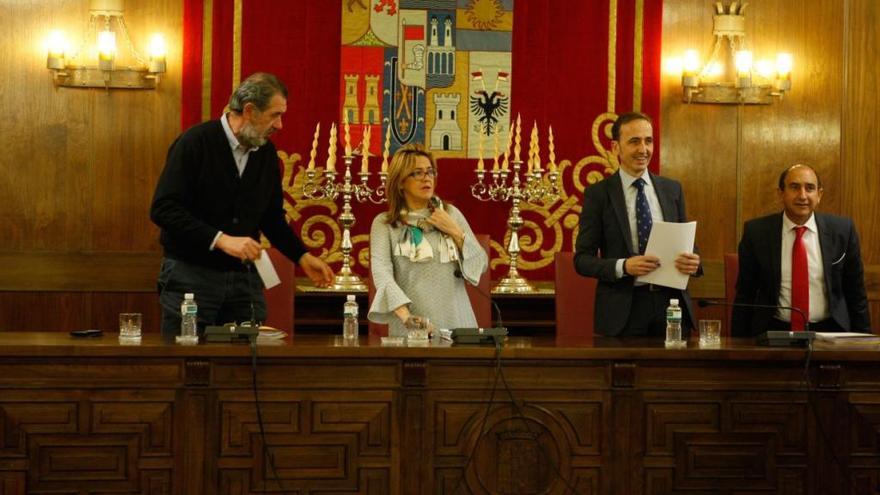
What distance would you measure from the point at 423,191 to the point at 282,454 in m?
1.23

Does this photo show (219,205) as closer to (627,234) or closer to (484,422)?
(484,422)

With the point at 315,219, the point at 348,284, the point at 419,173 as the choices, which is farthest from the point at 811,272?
the point at 315,219

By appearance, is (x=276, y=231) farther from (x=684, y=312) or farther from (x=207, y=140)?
(x=684, y=312)

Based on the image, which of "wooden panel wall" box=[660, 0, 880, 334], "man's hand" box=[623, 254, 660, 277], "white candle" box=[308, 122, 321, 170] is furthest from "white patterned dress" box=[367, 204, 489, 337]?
"wooden panel wall" box=[660, 0, 880, 334]

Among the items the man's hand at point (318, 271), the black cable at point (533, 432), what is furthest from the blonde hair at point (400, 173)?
the black cable at point (533, 432)

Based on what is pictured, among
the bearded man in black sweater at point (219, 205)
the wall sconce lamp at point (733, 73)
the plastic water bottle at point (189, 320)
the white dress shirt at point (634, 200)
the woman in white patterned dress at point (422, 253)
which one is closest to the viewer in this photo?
the plastic water bottle at point (189, 320)

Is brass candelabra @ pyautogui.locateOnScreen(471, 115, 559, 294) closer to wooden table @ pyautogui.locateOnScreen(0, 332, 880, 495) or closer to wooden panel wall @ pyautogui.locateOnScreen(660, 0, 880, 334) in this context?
wooden panel wall @ pyautogui.locateOnScreen(660, 0, 880, 334)

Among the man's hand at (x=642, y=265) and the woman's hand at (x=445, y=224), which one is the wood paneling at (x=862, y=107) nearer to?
the man's hand at (x=642, y=265)

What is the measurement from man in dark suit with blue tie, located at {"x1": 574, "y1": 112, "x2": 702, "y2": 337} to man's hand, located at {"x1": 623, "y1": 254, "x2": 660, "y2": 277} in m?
0.07

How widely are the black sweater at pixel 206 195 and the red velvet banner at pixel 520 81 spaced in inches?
78.0

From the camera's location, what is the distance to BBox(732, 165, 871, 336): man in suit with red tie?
4527 mm

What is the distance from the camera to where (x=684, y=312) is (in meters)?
4.38

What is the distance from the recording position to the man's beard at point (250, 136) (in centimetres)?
406

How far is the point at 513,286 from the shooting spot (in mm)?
5863
